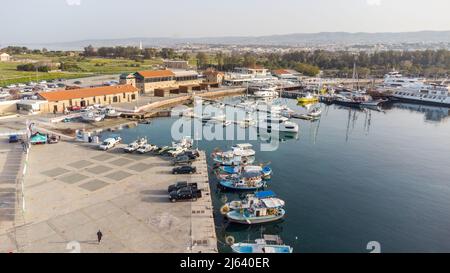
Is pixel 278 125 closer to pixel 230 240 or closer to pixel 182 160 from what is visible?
pixel 182 160

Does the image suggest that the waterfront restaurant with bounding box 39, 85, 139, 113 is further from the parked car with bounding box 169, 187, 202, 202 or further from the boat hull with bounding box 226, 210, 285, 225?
the boat hull with bounding box 226, 210, 285, 225

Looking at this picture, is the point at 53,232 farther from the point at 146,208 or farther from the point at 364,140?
the point at 364,140

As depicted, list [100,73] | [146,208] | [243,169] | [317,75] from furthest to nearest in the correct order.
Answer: [317,75], [100,73], [243,169], [146,208]

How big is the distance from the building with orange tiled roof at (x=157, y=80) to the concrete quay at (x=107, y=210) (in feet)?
101

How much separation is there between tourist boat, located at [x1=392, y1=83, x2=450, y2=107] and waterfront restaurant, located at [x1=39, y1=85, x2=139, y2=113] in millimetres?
48045

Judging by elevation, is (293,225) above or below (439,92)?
below

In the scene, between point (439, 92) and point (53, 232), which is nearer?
point (53, 232)

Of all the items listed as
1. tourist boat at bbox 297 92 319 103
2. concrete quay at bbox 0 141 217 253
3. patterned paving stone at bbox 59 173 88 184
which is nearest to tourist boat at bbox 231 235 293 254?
concrete quay at bbox 0 141 217 253

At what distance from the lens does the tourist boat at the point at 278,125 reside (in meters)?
36.9

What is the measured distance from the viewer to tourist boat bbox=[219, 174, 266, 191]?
21703mm

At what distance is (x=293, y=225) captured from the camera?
1781 centimetres
